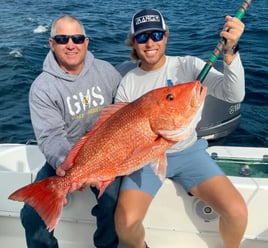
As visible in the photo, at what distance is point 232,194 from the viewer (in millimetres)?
3217

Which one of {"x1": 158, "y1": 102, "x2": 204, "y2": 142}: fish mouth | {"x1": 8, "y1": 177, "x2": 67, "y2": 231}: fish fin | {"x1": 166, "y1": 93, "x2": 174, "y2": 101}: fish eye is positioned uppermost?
{"x1": 166, "y1": 93, "x2": 174, "y2": 101}: fish eye

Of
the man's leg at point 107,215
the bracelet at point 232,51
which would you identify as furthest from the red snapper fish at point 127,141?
the bracelet at point 232,51

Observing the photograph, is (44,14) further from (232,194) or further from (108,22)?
(232,194)

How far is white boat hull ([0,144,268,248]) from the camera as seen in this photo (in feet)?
11.5

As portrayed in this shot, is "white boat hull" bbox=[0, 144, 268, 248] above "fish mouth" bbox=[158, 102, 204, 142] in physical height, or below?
below

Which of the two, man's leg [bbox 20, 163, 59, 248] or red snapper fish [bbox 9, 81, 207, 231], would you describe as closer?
red snapper fish [bbox 9, 81, 207, 231]

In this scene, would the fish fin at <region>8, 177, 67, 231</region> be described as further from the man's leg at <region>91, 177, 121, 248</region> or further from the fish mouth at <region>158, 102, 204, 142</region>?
the fish mouth at <region>158, 102, 204, 142</region>

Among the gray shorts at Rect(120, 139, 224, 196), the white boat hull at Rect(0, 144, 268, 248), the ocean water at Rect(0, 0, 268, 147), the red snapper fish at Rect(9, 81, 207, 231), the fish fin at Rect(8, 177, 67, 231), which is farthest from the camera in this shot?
the ocean water at Rect(0, 0, 268, 147)

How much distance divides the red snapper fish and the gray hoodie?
443 mm

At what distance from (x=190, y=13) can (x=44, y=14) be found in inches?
245

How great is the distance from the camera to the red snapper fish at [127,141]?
8.57 feet

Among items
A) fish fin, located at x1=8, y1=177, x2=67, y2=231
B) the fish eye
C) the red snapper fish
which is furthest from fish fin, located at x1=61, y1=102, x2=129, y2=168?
the fish eye

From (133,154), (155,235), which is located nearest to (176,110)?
(133,154)

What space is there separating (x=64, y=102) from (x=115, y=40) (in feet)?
35.2
